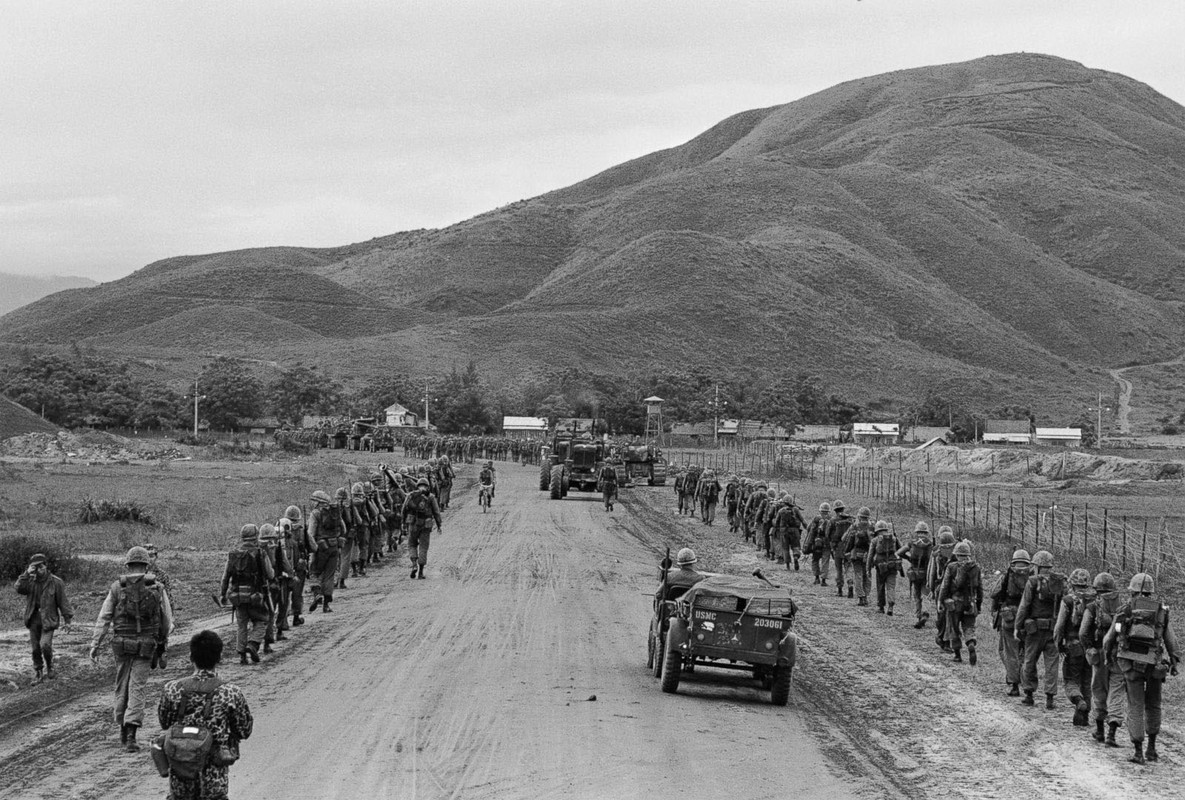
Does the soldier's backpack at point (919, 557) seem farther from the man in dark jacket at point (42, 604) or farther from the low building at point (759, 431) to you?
the low building at point (759, 431)

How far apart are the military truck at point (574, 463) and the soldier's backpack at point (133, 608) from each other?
1650 inches

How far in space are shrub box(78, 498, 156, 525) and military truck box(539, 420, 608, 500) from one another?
64.3 feet

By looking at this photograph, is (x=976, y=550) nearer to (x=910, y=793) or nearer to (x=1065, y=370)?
(x=910, y=793)

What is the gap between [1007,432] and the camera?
381ft

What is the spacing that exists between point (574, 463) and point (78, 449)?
41.1 metres

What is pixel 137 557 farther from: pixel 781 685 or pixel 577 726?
pixel 781 685

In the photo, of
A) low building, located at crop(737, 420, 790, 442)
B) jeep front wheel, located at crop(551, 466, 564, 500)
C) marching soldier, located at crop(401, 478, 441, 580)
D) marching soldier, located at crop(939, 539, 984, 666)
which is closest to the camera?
marching soldier, located at crop(939, 539, 984, 666)

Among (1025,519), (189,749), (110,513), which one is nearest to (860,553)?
(1025,519)

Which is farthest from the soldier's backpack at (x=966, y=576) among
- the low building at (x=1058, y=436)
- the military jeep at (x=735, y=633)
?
the low building at (x=1058, y=436)

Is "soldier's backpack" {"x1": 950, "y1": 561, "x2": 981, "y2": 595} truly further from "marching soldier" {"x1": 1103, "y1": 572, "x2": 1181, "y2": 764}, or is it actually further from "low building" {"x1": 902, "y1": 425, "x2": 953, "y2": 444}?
"low building" {"x1": 902, "y1": 425, "x2": 953, "y2": 444}

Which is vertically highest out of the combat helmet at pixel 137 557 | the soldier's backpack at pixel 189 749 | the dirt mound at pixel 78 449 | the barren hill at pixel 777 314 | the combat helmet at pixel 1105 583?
the barren hill at pixel 777 314

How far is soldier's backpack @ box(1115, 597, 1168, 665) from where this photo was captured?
1392 cm

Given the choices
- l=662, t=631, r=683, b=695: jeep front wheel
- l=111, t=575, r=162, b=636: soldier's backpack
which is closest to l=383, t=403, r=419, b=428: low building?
l=662, t=631, r=683, b=695: jeep front wheel

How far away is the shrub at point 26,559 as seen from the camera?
26.0 meters
